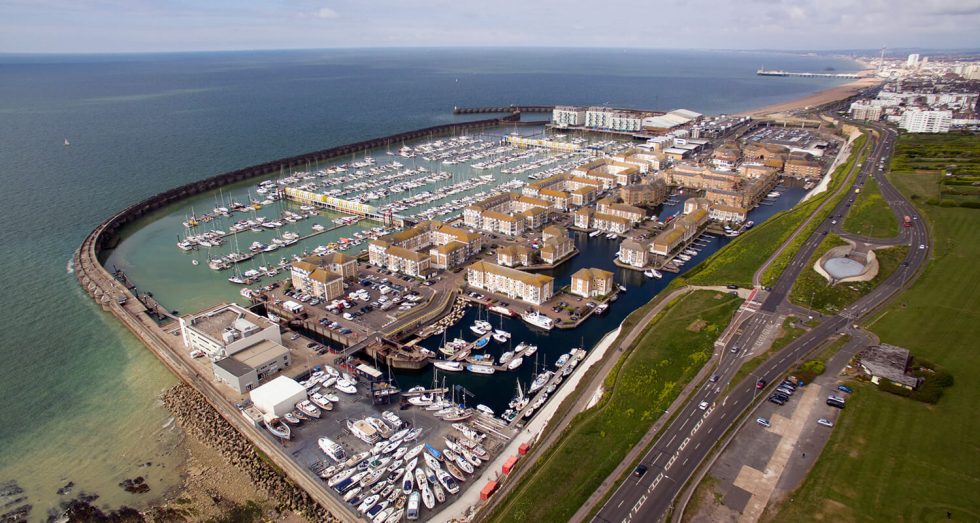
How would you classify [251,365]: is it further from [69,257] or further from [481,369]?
[69,257]

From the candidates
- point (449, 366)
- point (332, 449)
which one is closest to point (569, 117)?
point (449, 366)

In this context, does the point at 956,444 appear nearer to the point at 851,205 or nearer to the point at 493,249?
the point at 493,249

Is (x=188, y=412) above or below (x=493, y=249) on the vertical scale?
below

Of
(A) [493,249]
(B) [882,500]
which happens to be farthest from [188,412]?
(B) [882,500]

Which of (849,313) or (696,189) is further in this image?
(696,189)

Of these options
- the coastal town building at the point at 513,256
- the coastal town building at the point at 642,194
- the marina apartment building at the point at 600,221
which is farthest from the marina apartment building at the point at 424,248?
the coastal town building at the point at 642,194

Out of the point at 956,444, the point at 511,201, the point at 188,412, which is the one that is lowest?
the point at 188,412
